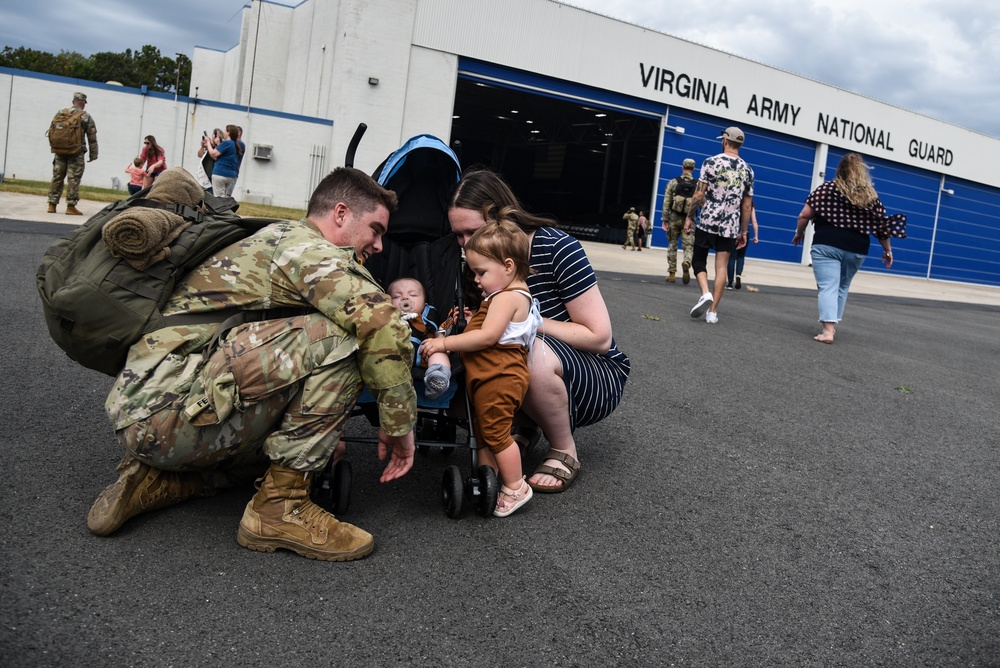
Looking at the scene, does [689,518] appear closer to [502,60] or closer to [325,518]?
[325,518]

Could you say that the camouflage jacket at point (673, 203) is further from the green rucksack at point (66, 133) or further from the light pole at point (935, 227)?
the light pole at point (935, 227)

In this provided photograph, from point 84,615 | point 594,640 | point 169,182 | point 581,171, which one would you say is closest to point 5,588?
point 84,615

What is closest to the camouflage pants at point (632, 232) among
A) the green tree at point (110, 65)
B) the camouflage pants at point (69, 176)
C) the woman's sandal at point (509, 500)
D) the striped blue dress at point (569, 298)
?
the camouflage pants at point (69, 176)

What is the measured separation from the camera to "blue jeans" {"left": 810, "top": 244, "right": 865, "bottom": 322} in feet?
29.9

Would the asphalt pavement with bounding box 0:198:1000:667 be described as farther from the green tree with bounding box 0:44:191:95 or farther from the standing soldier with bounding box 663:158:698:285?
the green tree with bounding box 0:44:191:95

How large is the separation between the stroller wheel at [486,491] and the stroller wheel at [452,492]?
0.27 ft

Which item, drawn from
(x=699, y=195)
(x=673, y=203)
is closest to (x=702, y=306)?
(x=699, y=195)

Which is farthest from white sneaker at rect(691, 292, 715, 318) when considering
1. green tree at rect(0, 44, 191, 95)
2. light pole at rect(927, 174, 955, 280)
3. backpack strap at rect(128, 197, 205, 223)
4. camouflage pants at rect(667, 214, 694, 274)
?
green tree at rect(0, 44, 191, 95)

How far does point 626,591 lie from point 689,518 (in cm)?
83

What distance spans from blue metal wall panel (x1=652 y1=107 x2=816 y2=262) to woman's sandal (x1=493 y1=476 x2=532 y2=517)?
2745 cm

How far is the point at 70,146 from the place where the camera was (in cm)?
1403

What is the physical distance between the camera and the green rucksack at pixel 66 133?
1388 cm

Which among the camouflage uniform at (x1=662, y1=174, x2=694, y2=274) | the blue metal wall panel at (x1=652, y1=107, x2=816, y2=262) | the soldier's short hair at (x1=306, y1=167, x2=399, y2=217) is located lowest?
the soldier's short hair at (x1=306, y1=167, x2=399, y2=217)

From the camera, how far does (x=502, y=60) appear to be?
86.6ft
